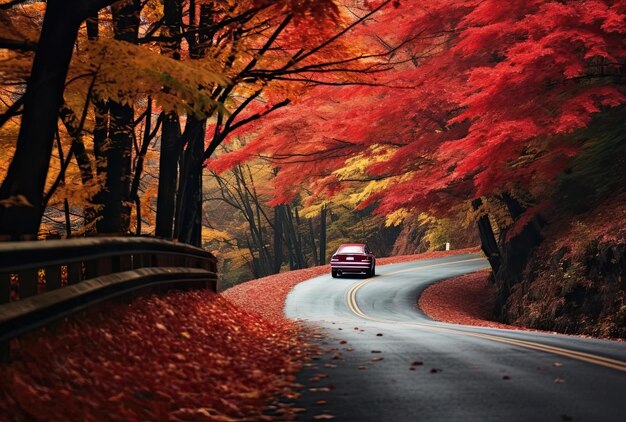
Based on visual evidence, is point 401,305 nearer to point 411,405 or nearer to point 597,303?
point 597,303

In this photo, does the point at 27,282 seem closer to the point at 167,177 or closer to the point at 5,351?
the point at 5,351

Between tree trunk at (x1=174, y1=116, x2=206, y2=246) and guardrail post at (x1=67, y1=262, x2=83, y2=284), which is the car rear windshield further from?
guardrail post at (x1=67, y1=262, x2=83, y2=284)

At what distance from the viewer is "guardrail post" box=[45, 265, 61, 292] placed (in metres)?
6.48

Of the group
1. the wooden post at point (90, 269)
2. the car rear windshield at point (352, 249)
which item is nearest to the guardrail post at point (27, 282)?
the wooden post at point (90, 269)

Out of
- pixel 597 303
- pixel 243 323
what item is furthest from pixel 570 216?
pixel 243 323

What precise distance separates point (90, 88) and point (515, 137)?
941 centimetres

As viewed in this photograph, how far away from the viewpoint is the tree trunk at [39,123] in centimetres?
780

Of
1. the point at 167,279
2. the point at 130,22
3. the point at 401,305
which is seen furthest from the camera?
the point at 401,305

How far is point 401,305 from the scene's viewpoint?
27469mm

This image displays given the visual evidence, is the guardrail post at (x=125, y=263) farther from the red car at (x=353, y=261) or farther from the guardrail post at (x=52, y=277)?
the red car at (x=353, y=261)

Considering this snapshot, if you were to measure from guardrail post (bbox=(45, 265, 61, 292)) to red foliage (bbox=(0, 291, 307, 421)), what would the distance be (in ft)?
1.36

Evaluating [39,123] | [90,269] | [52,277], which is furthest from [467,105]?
[52,277]

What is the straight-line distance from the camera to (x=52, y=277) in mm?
6516

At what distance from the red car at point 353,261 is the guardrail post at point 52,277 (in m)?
29.5
